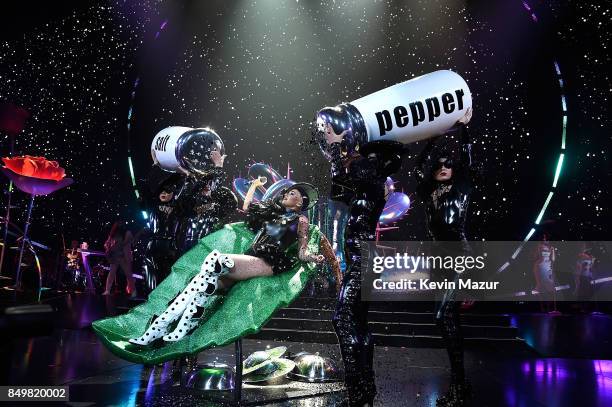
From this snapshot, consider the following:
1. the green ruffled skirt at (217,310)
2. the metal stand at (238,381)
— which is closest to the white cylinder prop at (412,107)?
the green ruffled skirt at (217,310)

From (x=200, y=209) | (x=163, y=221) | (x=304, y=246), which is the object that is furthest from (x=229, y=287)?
(x=163, y=221)

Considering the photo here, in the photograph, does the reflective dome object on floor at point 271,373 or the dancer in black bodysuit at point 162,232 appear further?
the dancer in black bodysuit at point 162,232

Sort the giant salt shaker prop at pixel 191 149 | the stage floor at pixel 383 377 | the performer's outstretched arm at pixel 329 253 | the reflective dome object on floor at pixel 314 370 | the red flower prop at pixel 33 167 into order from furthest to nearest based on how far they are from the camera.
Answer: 1. the red flower prop at pixel 33 167
2. the giant salt shaker prop at pixel 191 149
3. the reflective dome object on floor at pixel 314 370
4. the performer's outstretched arm at pixel 329 253
5. the stage floor at pixel 383 377

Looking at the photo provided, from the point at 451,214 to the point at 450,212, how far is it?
0.05 feet

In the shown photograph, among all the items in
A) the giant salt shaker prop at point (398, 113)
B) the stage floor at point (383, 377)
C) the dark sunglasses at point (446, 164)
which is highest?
the giant salt shaker prop at point (398, 113)

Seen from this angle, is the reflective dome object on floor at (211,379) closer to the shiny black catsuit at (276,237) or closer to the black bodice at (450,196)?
the shiny black catsuit at (276,237)

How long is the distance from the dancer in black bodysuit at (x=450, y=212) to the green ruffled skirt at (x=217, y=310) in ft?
2.69

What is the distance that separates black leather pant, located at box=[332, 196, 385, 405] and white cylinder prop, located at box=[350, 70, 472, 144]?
45 cm

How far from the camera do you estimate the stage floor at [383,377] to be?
2.99m

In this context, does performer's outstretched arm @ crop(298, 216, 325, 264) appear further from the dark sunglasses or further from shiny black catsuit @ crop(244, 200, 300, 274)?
the dark sunglasses

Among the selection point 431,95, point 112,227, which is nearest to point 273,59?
point 112,227

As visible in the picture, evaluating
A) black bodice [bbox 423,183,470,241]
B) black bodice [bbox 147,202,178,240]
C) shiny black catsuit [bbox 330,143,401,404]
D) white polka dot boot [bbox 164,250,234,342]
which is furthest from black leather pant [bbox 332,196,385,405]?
black bodice [bbox 147,202,178,240]

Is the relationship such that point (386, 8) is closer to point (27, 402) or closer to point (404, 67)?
point (404, 67)

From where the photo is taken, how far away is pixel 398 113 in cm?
284
